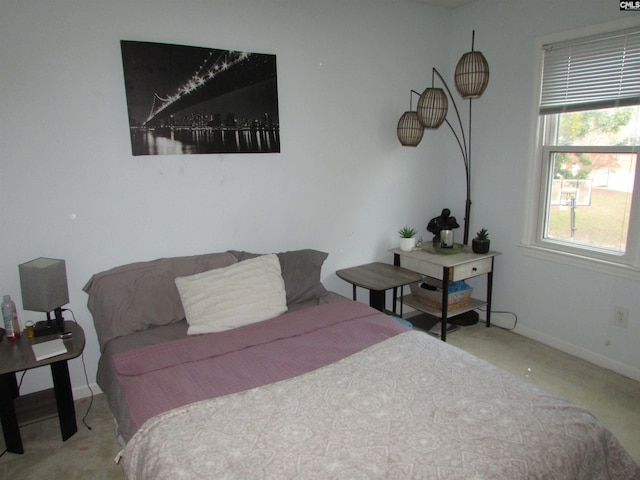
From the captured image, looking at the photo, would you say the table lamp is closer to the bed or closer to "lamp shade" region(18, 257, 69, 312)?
"lamp shade" region(18, 257, 69, 312)

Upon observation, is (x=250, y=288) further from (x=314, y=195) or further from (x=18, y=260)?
(x=18, y=260)

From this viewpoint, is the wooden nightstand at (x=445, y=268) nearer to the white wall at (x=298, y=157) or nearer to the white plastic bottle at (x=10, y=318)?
the white wall at (x=298, y=157)

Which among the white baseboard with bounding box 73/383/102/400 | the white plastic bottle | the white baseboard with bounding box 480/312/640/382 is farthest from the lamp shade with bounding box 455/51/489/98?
the white baseboard with bounding box 73/383/102/400

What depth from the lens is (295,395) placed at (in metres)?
1.63

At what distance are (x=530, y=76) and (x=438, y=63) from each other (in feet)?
2.57

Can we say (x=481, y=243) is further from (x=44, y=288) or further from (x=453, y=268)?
(x=44, y=288)

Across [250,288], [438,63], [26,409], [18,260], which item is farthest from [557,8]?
[26,409]

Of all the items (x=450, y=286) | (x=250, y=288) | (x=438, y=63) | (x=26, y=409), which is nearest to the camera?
(x=26, y=409)

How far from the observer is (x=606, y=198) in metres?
2.74

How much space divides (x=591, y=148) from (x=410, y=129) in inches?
47.3

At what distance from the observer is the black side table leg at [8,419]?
1.94 meters

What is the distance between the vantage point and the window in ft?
8.35

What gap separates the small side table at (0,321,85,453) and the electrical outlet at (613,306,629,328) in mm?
3153

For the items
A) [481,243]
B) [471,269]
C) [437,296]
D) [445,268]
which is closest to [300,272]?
[445,268]
